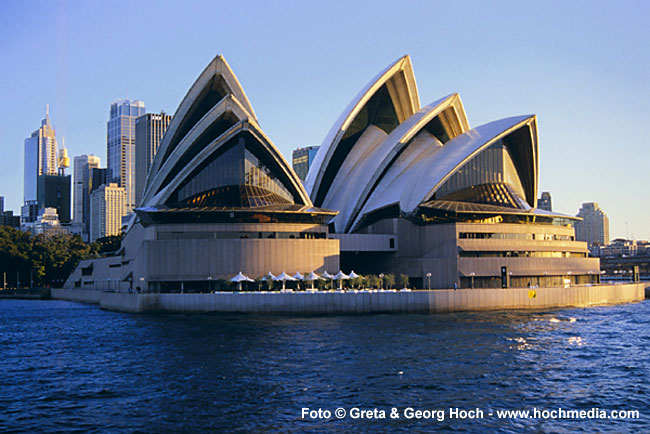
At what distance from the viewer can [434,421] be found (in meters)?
23.4

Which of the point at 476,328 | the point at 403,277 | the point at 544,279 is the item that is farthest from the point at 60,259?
the point at 476,328

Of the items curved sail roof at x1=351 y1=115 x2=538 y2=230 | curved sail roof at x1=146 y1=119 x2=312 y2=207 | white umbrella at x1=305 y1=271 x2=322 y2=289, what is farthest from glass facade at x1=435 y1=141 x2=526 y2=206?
white umbrella at x1=305 y1=271 x2=322 y2=289

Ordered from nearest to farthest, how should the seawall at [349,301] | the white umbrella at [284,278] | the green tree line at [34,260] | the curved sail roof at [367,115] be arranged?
the seawall at [349,301] → the white umbrella at [284,278] → the curved sail roof at [367,115] → the green tree line at [34,260]

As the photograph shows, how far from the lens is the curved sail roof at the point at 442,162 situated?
76250 mm

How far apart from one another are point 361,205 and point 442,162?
37.8ft

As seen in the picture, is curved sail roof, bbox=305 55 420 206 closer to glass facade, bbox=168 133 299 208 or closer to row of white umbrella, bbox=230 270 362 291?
glass facade, bbox=168 133 299 208

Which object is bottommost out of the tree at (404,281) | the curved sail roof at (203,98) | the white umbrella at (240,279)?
the tree at (404,281)

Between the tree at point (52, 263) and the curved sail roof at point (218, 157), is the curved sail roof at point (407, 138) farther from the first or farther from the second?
the tree at point (52, 263)

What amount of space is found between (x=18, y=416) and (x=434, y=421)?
15342 mm

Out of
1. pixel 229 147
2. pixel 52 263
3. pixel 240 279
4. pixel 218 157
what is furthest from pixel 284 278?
pixel 52 263

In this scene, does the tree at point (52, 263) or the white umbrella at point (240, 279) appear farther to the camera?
the tree at point (52, 263)

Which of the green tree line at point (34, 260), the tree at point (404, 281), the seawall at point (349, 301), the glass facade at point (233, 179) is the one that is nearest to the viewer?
the seawall at point (349, 301)

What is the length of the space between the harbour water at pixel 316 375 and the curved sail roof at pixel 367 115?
36.8m

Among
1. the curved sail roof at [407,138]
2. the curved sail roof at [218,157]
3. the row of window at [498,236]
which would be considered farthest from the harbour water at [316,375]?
the curved sail roof at [407,138]
